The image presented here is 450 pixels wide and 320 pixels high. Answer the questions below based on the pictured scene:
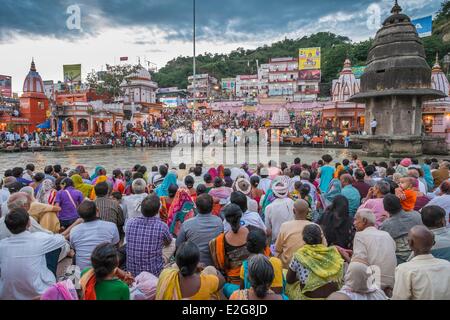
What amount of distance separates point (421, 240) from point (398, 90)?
21542 millimetres

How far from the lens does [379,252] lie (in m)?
3.62

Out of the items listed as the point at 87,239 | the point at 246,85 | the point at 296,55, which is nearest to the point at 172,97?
the point at 246,85

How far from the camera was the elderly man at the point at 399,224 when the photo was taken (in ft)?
13.4

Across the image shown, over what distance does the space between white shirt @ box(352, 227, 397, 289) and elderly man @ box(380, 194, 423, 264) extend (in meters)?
0.55

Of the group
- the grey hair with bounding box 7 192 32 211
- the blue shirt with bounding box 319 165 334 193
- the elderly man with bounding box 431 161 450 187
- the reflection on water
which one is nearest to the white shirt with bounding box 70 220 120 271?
the grey hair with bounding box 7 192 32 211

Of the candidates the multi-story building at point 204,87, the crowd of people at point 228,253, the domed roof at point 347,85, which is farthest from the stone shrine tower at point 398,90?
the multi-story building at point 204,87

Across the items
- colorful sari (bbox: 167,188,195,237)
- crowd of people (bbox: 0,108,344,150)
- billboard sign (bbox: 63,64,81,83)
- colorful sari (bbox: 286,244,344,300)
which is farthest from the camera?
billboard sign (bbox: 63,64,81,83)

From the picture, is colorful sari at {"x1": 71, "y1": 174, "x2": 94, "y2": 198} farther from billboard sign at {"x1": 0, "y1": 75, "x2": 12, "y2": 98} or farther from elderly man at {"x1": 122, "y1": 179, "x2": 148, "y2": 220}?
billboard sign at {"x1": 0, "y1": 75, "x2": 12, "y2": 98}

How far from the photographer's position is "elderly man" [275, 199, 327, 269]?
391cm

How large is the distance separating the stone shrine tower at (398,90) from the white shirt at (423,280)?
21.3 m

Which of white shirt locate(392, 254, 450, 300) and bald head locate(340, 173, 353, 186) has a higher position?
bald head locate(340, 173, 353, 186)

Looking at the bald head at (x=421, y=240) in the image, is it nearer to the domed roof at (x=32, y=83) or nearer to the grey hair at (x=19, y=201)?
the grey hair at (x=19, y=201)
